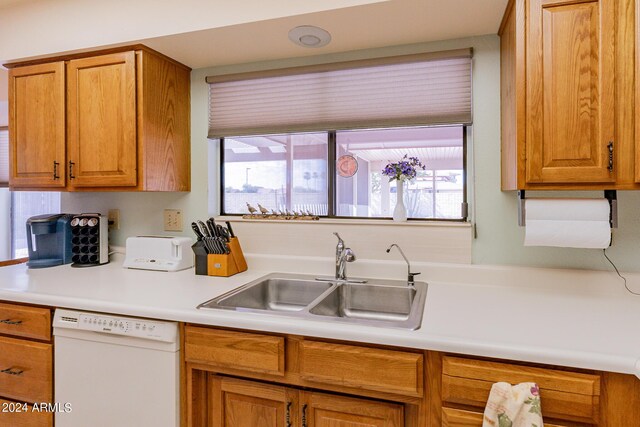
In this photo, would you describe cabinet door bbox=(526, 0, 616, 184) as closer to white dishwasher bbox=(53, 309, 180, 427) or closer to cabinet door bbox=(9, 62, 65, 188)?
white dishwasher bbox=(53, 309, 180, 427)

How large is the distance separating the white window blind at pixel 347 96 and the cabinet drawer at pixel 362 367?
1107 millimetres

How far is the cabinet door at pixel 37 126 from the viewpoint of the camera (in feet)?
6.36

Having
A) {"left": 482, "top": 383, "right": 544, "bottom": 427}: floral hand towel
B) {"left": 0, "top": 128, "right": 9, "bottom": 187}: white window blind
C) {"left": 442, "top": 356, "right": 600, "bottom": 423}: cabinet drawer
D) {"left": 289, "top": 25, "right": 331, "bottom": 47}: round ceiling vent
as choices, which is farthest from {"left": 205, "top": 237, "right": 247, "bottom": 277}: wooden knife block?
{"left": 0, "top": 128, "right": 9, "bottom": 187}: white window blind

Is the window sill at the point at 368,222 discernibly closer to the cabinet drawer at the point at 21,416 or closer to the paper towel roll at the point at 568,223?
the paper towel roll at the point at 568,223

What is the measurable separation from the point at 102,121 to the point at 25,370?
117 centimetres

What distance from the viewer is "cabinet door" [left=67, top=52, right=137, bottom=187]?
182cm

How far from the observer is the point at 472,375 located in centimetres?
104

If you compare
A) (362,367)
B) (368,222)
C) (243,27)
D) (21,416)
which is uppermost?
(243,27)

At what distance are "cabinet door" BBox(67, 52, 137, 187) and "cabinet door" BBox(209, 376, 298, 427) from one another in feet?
3.62

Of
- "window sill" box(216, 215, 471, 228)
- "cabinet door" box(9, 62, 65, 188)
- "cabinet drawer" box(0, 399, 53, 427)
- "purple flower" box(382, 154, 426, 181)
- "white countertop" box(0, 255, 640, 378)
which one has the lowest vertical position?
"cabinet drawer" box(0, 399, 53, 427)

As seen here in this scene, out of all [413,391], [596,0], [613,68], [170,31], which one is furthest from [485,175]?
[170,31]

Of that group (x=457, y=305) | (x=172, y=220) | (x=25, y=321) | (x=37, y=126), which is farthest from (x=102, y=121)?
(x=457, y=305)

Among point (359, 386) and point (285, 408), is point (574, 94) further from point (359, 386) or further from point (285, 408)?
point (285, 408)

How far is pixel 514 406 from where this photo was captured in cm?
96
